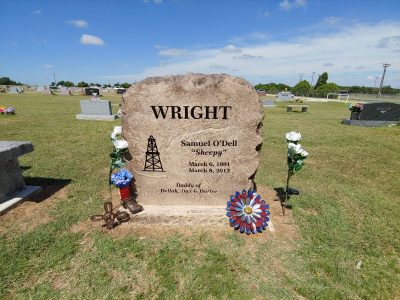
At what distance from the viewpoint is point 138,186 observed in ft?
13.6

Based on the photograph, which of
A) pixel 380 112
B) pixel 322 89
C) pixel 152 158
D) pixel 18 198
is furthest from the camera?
pixel 322 89

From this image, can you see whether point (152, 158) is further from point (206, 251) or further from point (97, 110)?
point (97, 110)

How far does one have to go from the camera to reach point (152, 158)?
3984 millimetres

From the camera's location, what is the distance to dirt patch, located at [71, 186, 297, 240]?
357 centimetres

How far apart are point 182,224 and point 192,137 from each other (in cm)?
133

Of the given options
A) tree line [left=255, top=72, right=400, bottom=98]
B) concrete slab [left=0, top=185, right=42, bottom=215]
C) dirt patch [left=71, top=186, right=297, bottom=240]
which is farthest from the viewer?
tree line [left=255, top=72, right=400, bottom=98]

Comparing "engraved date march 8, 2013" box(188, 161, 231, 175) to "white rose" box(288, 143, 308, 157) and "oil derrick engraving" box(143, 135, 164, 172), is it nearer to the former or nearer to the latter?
"oil derrick engraving" box(143, 135, 164, 172)

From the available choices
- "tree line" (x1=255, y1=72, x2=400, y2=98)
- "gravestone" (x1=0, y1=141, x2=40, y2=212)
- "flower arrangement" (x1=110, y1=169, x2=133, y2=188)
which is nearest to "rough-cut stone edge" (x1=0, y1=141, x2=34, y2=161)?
"gravestone" (x1=0, y1=141, x2=40, y2=212)

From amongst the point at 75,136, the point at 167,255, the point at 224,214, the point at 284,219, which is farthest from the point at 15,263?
the point at 75,136

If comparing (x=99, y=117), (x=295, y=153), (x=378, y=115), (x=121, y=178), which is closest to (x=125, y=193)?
(x=121, y=178)

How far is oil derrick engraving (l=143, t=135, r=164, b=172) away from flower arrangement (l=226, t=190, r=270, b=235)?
1.28m

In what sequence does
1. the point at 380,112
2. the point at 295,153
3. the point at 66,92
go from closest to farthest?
the point at 295,153, the point at 380,112, the point at 66,92

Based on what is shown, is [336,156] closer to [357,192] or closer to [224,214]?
[357,192]

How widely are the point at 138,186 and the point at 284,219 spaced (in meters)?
2.45
